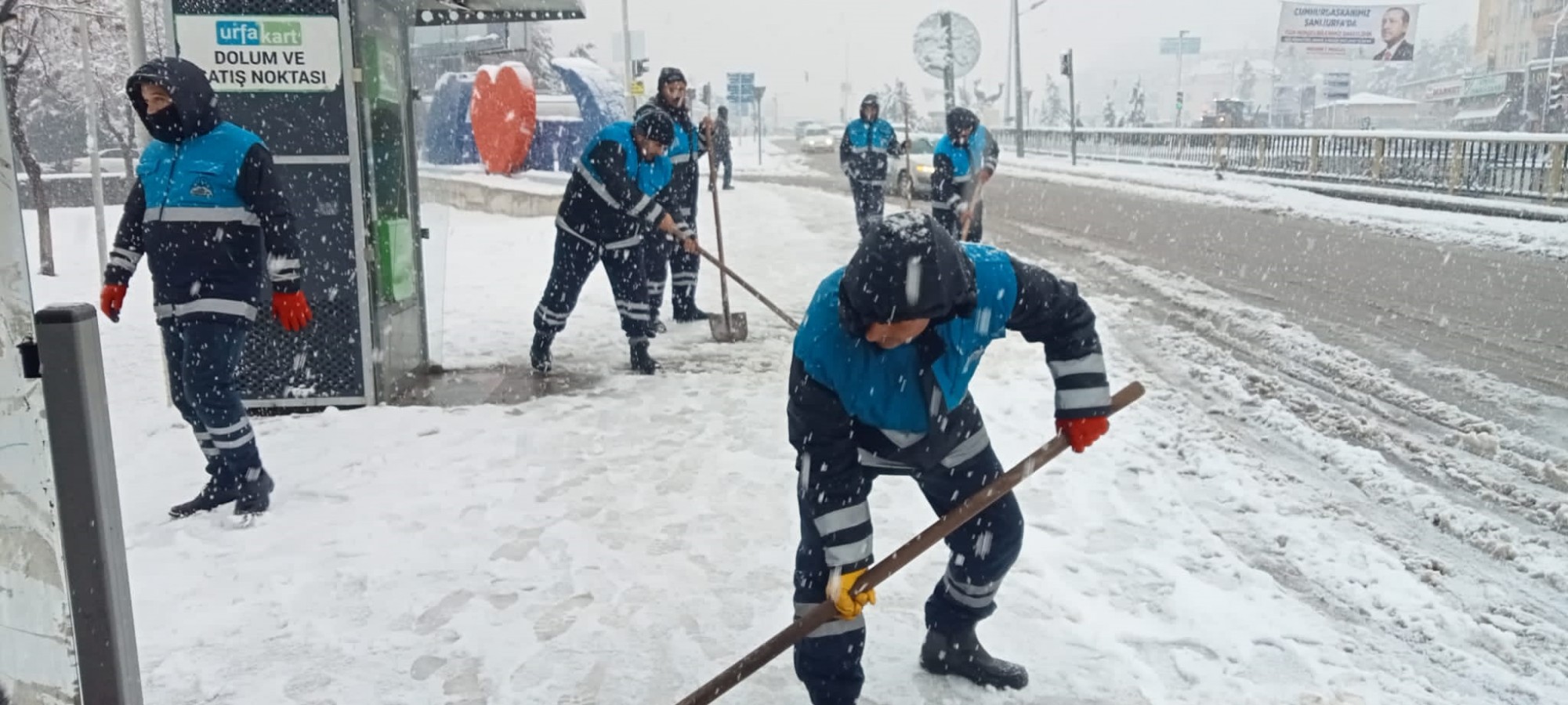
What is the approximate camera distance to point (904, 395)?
8.70 feet

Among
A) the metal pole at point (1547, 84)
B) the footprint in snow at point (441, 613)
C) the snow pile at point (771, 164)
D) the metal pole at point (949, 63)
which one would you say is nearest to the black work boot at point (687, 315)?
the footprint in snow at point (441, 613)

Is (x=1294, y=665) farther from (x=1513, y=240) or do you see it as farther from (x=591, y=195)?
(x=1513, y=240)

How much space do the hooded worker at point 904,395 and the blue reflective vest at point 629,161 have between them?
13.3ft

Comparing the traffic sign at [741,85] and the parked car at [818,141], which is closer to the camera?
the traffic sign at [741,85]

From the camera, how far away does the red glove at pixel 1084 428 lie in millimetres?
2816

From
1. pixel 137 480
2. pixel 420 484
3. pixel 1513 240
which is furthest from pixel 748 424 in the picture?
pixel 1513 240

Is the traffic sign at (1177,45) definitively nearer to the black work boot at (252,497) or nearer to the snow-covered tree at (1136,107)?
the snow-covered tree at (1136,107)

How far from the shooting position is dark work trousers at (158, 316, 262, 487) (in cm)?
431

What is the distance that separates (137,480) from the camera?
505 cm

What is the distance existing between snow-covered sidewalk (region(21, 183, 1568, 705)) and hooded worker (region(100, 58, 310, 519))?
61 centimetres

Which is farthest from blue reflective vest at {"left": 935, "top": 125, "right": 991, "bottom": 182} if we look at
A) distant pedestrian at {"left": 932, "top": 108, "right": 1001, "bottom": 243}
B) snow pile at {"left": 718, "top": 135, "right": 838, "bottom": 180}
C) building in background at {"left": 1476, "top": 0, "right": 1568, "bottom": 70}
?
building in background at {"left": 1476, "top": 0, "right": 1568, "bottom": 70}

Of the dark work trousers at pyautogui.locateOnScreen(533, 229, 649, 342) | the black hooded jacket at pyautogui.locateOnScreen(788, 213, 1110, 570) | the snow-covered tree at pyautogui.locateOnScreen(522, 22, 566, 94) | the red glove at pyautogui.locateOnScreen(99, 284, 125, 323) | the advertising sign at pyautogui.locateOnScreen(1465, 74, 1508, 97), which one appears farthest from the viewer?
the advertising sign at pyautogui.locateOnScreen(1465, 74, 1508, 97)

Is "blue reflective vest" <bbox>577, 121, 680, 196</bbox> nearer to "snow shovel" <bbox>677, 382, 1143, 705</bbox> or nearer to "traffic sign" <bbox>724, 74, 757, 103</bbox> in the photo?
"snow shovel" <bbox>677, 382, 1143, 705</bbox>

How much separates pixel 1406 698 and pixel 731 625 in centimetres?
193
